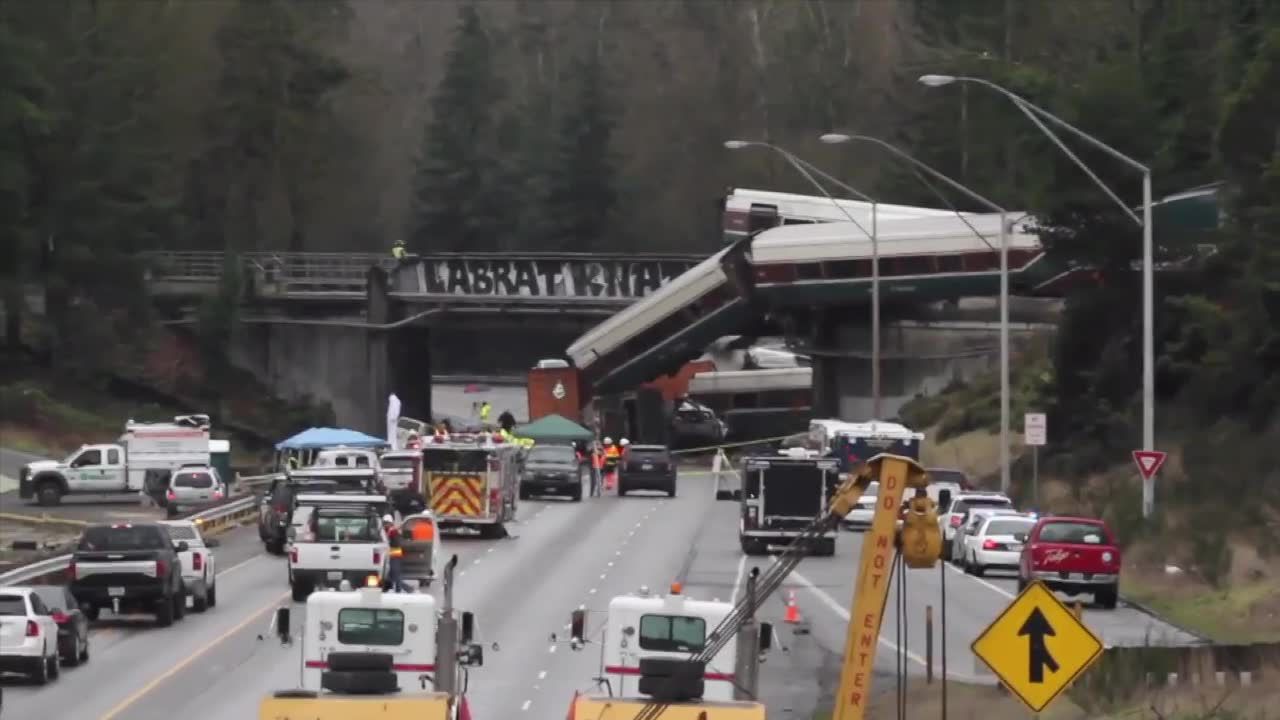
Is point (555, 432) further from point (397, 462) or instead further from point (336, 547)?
point (336, 547)

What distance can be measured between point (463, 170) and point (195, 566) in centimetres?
9290

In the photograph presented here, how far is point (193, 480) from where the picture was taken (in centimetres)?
6391

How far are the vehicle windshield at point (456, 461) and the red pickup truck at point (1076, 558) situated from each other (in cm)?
1815

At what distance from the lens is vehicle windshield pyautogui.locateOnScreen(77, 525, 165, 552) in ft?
124

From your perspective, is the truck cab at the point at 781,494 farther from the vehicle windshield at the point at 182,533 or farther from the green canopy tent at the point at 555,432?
the green canopy tent at the point at 555,432

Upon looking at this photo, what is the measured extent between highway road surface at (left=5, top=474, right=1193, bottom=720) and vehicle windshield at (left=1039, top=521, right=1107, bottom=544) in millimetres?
1341

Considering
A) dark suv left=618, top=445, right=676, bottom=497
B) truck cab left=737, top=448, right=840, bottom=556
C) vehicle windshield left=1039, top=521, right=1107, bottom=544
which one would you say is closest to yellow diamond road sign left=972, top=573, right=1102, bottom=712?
vehicle windshield left=1039, top=521, right=1107, bottom=544

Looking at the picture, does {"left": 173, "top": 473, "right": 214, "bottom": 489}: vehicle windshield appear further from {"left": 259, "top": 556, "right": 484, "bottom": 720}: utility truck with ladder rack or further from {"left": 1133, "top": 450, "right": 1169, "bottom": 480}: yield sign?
{"left": 259, "top": 556, "right": 484, "bottom": 720}: utility truck with ladder rack

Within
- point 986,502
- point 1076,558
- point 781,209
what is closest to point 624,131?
point 781,209

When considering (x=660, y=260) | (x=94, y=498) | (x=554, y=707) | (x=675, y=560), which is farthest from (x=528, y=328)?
(x=554, y=707)

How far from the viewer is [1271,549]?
4134cm

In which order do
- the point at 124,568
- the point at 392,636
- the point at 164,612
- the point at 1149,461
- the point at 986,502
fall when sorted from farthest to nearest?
the point at 986,502, the point at 1149,461, the point at 164,612, the point at 124,568, the point at 392,636

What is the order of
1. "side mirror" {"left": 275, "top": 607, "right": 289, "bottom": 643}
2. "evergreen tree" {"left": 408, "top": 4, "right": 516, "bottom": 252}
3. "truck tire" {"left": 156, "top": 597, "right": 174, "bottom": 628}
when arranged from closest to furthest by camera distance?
"side mirror" {"left": 275, "top": 607, "right": 289, "bottom": 643} < "truck tire" {"left": 156, "top": 597, "right": 174, "bottom": 628} < "evergreen tree" {"left": 408, "top": 4, "right": 516, "bottom": 252}

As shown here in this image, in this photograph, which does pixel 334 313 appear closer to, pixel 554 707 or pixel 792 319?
pixel 792 319
